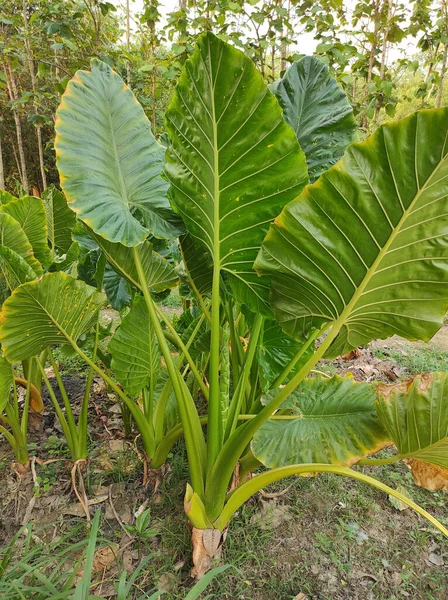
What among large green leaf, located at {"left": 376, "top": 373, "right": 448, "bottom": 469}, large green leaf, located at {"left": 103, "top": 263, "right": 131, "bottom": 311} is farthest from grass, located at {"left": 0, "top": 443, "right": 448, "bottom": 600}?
large green leaf, located at {"left": 103, "top": 263, "right": 131, "bottom": 311}

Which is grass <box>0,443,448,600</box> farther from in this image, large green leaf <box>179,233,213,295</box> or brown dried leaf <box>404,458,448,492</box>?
large green leaf <box>179,233,213,295</box>

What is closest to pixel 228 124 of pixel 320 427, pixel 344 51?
pixel 320 427

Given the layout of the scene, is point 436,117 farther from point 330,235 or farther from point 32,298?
point 32,298

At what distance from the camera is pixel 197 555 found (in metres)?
0.93

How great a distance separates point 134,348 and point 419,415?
786 mm

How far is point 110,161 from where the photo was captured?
98cm

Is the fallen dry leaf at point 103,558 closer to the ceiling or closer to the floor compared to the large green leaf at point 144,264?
closer to the floor

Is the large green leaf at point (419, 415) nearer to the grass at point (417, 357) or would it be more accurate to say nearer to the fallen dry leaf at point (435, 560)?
the fallen dry leaf at point (435, 560)

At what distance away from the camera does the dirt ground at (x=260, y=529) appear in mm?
958

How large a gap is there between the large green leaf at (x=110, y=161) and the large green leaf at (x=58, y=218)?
698mm

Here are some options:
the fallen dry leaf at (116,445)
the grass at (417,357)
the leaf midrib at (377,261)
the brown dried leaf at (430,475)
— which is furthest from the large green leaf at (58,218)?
the grass at (417,357)

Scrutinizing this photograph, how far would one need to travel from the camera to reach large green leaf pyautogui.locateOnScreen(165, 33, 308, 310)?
702mm

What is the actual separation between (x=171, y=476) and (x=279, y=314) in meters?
0.78

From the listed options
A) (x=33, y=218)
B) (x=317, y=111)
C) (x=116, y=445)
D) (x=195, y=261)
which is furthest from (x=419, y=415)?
(x=33, y=218)
